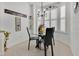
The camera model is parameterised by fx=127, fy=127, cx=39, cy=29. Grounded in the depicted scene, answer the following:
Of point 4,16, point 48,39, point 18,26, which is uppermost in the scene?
point 4,16

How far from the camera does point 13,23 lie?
13.7 ft

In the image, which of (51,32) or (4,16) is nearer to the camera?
(51,32)

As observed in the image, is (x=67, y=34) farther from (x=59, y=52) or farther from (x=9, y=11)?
(x=9, y=11)

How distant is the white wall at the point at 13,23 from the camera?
3.77m

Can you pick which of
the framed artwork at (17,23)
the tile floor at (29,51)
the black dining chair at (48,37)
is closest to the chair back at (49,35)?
the black dining chair at (48,37)

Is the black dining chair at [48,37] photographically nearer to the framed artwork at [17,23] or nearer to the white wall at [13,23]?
the white wall at [13,23]

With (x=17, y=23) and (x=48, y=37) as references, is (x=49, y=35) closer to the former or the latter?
(x=48, y=37)

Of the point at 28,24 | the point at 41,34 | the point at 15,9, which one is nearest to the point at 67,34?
the point at 41,34

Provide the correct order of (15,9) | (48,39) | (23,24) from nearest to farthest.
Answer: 1. (48,39)
2. (23,24)
3. (15,9)

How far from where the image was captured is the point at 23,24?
379 centimetres

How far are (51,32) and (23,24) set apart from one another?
2.86ft

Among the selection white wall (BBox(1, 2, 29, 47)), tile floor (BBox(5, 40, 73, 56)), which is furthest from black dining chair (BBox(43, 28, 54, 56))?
white wall (BBox(1, 2, 29, 47))

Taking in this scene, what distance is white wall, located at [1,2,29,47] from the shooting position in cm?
377

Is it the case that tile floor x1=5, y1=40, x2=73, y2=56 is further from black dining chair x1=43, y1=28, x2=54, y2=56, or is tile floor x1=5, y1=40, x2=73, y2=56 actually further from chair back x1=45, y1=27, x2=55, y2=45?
chair back x1=45, y1=27, x2=55, y2=45
